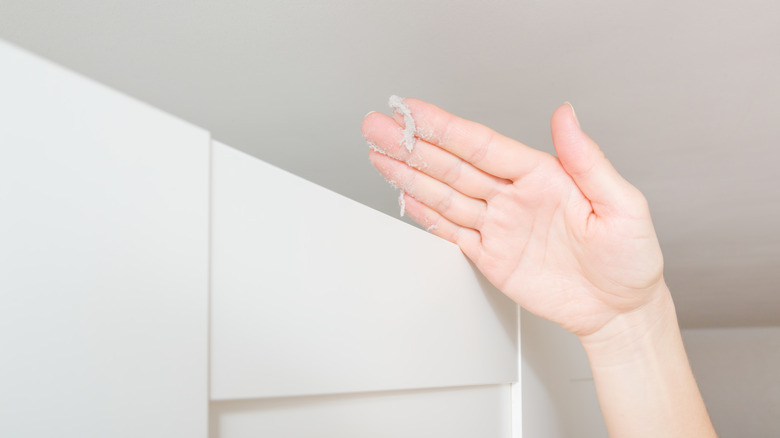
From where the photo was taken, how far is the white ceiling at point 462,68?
104 centimetres

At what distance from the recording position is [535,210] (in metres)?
0.69

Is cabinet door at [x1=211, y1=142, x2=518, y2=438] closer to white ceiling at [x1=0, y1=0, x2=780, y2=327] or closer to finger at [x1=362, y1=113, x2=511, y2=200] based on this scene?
finger at [x1=362, y1=113, x2=511, y2=200]

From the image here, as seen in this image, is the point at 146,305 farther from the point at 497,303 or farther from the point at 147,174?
the point at 497,303

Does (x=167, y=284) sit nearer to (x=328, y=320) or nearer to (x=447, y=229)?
(x=328, y=320)

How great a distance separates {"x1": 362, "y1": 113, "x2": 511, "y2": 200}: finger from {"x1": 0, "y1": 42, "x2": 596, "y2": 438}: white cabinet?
178mm

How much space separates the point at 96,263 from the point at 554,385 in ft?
2.58

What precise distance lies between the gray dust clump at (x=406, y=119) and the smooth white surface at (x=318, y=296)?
116mm

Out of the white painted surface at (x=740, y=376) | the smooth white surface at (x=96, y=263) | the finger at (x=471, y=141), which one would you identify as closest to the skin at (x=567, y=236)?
the finger at (x=471, y=141)

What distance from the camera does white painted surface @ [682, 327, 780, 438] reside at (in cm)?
348

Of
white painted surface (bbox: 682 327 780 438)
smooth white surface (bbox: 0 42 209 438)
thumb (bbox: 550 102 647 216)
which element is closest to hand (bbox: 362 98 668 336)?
thumb (bbox: 550 102 647 216)

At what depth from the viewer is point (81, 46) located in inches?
46.6

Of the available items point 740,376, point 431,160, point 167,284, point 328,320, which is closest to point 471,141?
point 431,160

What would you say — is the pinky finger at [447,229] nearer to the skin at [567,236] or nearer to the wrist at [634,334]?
the skin at [567,236]

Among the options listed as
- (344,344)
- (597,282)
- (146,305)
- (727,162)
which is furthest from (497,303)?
(727,162)
